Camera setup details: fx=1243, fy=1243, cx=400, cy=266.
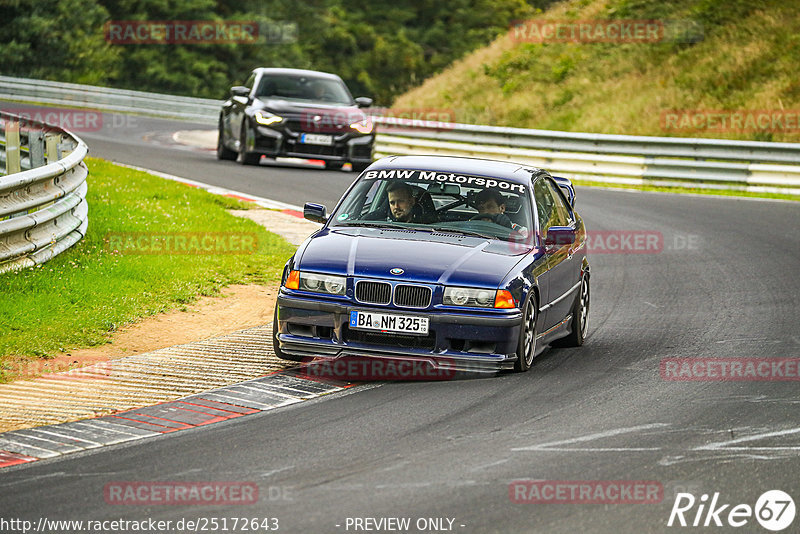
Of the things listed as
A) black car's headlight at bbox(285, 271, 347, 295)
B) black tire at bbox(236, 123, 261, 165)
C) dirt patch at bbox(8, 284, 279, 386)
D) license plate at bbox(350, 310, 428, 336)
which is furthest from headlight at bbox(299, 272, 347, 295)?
black tire at bbox(236, 123, 261, 165)

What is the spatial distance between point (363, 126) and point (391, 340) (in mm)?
14864

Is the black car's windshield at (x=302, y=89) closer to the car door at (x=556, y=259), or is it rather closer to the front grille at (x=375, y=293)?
the car door at (x=556, y=259)

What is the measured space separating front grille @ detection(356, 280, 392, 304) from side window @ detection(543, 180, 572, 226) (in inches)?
90.8

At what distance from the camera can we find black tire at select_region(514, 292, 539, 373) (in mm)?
8656

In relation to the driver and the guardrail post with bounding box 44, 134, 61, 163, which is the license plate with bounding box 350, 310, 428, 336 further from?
the guardrail post with bounding box 44, 134, 61, 163

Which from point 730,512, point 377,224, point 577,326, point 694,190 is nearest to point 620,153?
point 694,190

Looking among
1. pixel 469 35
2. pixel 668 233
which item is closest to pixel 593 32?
pixel 668 233

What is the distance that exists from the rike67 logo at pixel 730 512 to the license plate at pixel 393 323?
2.75 meters

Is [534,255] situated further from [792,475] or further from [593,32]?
[593,32]

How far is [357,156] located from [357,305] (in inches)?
581

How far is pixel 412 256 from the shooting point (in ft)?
28.5

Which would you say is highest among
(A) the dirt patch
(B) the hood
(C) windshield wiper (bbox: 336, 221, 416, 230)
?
(C) windshield wiper (bbox: 336, 221, 416, 230)

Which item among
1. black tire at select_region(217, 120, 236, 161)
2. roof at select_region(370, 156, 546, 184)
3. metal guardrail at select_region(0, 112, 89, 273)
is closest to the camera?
roof at select_region(370, 156, 546, 184)

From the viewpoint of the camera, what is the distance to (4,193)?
11.2 meters
